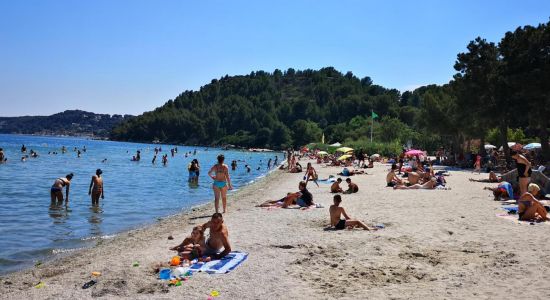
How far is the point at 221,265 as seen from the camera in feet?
23.3

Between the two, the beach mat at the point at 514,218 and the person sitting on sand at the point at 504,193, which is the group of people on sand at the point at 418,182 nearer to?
the person sitting on sand at the point at 504,193

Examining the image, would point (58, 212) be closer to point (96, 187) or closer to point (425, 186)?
point (96, 187)

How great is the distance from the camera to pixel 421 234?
30.1 ft

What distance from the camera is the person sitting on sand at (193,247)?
7590 millimetres

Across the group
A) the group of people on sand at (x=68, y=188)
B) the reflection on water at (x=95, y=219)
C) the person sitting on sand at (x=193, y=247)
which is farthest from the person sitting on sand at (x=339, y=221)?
the group of people on sand at (x=68, y=188)

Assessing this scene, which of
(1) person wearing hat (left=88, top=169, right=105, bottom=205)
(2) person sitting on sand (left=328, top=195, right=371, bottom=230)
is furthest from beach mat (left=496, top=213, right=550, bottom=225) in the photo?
(1) person wearing hat (left=88, top=169, right=105, bottom=205)

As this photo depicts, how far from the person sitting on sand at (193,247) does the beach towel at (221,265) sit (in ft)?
1.22

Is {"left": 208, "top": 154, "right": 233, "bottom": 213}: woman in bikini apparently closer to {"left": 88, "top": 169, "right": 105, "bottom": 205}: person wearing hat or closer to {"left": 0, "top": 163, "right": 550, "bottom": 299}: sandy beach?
{"left": 0, "top": 163, "right": 550, "bottom": 299}: sandy beach

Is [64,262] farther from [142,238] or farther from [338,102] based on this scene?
[338,102]

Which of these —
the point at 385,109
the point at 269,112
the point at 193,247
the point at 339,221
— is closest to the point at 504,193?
the point at 339,221

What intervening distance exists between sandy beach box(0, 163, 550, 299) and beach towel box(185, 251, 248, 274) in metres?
0.14

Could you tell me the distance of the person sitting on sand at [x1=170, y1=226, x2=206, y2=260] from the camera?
24.9 ft

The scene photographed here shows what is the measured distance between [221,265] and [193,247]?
36.1 inches

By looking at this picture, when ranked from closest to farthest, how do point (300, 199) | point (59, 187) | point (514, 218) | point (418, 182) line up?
point (514, 218)
point (300, 199)
point (59, 187)
point (418, 182)
